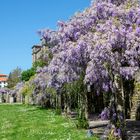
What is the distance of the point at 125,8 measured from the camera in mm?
17547

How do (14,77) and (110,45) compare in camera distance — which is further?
(14,77)

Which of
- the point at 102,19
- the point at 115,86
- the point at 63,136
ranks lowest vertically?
the point at 63,136

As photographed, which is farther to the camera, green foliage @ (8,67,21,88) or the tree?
green foliage @ (8,67,21,88)

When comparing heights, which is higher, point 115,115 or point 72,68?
point 72,68

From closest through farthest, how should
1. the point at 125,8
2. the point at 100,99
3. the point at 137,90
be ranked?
the point at 125,8 → the point at 137,90 → the point at 100,99

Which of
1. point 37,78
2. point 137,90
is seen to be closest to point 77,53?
point 137,90

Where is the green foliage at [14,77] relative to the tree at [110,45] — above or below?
above

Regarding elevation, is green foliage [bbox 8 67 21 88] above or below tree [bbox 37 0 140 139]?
above

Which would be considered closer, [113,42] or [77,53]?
[113,42]

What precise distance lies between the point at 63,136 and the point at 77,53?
13.8 feet

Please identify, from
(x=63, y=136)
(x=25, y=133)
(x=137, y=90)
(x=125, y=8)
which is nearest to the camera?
(x=125, y=8)

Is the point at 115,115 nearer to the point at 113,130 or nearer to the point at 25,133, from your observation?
the point at 113,130

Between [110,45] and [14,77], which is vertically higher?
[14,77]

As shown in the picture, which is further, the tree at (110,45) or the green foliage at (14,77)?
the green foliage at (14,77)
